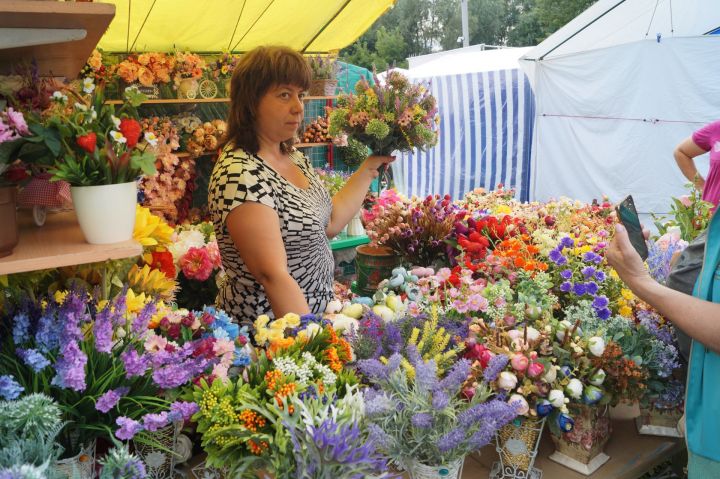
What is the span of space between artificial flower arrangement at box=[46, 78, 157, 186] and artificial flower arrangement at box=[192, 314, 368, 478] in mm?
455

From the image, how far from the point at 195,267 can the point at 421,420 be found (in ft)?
8.21

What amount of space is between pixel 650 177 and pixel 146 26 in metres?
5.56

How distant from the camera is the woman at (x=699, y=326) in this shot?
1.41m

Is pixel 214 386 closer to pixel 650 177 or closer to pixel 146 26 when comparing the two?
pixel 146 26

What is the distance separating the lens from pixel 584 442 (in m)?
1.56

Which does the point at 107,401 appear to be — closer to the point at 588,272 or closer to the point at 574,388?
the point at 574,388

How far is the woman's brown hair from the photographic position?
2037 mm

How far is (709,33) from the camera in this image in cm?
616

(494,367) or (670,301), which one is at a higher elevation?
(670,301)

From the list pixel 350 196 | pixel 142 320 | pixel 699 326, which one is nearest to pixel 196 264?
pixel 350 196

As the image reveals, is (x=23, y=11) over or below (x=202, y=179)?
over

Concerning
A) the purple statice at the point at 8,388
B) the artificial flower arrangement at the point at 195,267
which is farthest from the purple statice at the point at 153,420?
the artificial flower arrangement at the point at 195,267

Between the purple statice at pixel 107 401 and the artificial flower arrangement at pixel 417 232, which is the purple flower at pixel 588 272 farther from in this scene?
the purple statice at pixel 107 401

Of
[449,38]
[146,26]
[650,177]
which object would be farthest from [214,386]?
[449,38]
